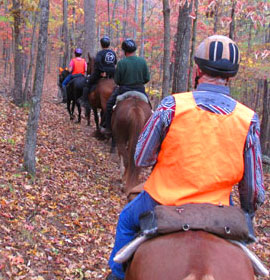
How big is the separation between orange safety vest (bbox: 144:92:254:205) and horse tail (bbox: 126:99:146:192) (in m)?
4.38

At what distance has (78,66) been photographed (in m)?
12.0

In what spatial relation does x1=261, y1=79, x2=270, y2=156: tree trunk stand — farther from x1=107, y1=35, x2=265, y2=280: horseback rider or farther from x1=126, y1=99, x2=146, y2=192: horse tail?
x1=107, y1=35, x2=265, y2=280: horseback rider

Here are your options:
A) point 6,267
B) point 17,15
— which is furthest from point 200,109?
point 17,15

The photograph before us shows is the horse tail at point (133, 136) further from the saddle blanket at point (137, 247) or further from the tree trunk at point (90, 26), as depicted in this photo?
the tree trunk at point (90, 26)

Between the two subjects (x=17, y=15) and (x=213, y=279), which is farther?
(x=17, y=15)

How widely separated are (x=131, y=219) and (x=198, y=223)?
68 cm

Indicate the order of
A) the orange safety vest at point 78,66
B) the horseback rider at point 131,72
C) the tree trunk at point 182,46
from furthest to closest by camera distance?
the orange safety vest at point 78,66
the tree trunk at point 182,46
the horseback rider at point 131,72

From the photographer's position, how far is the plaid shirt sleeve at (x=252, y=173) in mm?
2502

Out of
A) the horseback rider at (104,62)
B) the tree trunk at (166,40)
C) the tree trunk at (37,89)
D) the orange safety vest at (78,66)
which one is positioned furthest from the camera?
the orange safety vest at (78,66)

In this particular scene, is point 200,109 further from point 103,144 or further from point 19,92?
point 19,92

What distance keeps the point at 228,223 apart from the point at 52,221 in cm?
377

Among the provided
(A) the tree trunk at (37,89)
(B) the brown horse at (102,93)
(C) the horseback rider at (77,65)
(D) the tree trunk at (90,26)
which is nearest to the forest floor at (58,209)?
(A) the tree trunk at (37,89)

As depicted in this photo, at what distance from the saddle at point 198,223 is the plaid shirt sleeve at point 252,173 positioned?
29cm

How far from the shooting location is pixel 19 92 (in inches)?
442
